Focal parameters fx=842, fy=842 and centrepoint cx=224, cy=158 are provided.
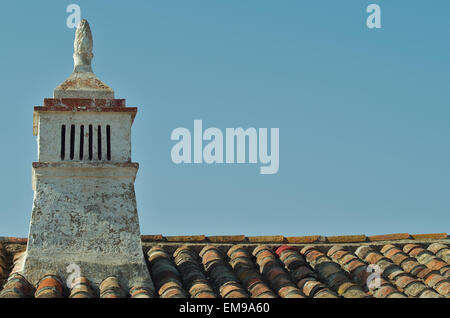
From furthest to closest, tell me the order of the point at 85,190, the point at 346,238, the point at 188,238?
1. the point at 346,238
2. the point at 188,238
3. the point at 85,190

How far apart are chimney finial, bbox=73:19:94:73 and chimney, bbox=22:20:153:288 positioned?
407mm

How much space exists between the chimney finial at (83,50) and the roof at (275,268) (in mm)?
2681

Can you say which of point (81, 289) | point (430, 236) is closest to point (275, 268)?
point (81, 289)

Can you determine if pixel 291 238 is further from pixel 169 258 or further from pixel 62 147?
pixel 62 147

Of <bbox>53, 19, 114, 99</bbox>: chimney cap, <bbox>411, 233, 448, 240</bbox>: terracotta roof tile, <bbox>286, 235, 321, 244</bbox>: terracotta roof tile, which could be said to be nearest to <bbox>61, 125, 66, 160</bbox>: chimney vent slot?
<bbox>53, 19, 114, 99</bbox>: chimney cap

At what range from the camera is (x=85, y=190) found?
1152cm

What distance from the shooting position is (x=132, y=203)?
1158 cm

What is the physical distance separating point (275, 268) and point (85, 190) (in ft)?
9.34

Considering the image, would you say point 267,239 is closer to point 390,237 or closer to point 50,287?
point 390,237

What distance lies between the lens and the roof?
35.3 feet

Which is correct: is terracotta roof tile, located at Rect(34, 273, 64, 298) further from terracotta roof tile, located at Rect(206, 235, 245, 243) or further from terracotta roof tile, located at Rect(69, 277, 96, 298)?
terracotta roof tile, located at Rect(206, 235, 245, 243)
